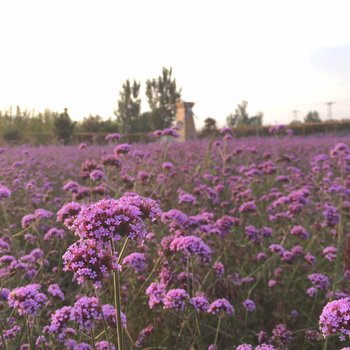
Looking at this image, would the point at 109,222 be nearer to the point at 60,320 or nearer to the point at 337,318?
the point at 337,318

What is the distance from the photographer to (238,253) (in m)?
4.62

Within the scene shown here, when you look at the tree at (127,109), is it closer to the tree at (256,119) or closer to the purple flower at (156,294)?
the tree at (256,119)

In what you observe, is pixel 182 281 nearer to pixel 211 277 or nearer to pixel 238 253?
pixel 211 277

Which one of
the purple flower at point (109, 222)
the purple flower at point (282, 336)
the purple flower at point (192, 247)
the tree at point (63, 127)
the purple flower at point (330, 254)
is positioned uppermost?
the tree at point (63, 127)

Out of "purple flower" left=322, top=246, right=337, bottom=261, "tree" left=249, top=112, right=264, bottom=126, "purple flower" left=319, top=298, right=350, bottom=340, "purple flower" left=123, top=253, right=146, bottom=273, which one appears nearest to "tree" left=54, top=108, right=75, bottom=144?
"purple flower" left=322, top=246, right=337, bottom=261

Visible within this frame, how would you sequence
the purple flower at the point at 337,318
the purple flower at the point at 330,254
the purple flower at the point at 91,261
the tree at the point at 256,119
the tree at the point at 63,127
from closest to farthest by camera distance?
the purple flower at the point at 337,318 < the purple flower at the point at 91,261 < the purple flower at the point at 330,254 < the tree at the point at 63,127 < the tree at the point at 256,119

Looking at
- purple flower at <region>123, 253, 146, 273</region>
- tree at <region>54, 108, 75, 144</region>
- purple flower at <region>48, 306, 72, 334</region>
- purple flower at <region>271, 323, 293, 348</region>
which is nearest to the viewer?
purple flower at <region>48, 306, 72, 334</region>

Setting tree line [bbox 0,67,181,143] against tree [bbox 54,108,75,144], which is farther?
tree line [bbox 0,67,181,143]

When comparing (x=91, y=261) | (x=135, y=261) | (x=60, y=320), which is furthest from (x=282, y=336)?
(x=91, y=261)

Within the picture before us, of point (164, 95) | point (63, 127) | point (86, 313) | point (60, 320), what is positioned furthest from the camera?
point (164, 95)

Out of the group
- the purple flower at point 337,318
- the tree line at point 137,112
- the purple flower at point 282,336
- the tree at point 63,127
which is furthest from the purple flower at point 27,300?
the tree line at point 137,112

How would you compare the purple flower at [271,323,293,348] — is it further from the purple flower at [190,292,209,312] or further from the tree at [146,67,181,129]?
the tree at [146,67,181,129]

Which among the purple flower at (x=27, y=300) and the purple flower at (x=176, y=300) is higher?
the purple flower at (x=27, y=300)

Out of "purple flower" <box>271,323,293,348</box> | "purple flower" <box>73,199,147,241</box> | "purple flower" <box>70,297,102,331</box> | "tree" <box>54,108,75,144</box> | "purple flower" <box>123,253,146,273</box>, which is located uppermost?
"tree" <box>54,108,75,144</box>
